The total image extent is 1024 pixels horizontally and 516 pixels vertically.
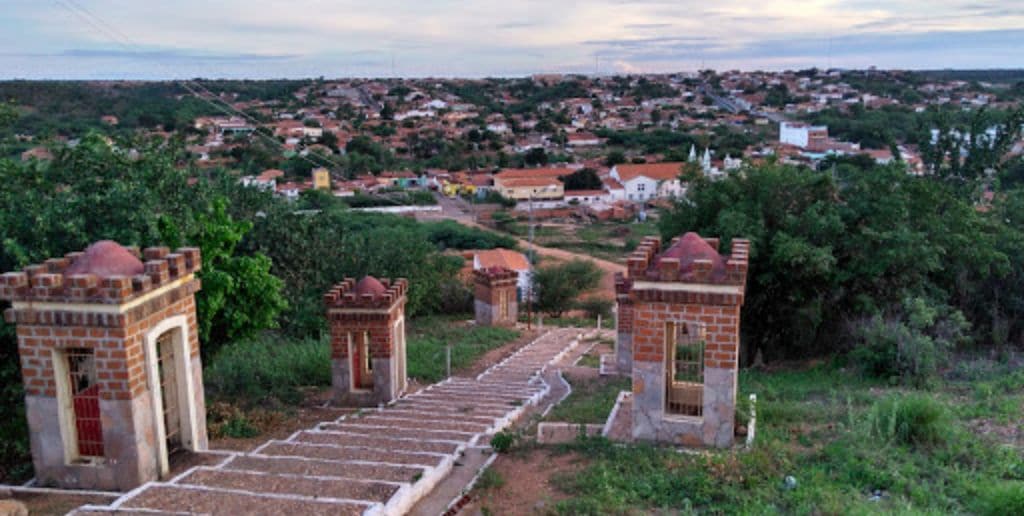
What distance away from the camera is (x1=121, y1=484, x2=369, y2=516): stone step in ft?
21.7

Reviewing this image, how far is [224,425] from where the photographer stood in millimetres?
10828

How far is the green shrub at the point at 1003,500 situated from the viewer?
6462 mm

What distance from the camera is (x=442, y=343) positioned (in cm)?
2045

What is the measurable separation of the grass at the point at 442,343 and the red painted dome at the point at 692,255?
8.33 metres

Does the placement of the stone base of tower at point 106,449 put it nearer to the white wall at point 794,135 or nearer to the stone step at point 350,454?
the stone step at point 350,454

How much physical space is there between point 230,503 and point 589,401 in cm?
651

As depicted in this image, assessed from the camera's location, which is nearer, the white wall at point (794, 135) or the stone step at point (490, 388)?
the stone step at point (490, 388)

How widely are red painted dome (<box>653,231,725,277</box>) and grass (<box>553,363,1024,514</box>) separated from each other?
2.02 meters

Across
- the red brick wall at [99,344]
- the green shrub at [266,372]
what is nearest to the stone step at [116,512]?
the red brick wall at [99,344]

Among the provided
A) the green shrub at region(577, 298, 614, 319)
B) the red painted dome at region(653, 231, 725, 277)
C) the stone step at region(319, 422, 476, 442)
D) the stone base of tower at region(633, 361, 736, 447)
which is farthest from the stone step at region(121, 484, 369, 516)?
the green shrub at region(577, 298, 614, 319)

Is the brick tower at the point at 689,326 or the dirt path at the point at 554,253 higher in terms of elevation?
the brick tower at the point at 689,326

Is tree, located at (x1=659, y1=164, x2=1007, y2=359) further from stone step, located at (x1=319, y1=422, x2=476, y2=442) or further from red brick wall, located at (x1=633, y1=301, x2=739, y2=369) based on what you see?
stone step, located at (x1=319, y1=422, x2=476, y2=442)

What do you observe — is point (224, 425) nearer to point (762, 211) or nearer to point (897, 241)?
point (762, 211)

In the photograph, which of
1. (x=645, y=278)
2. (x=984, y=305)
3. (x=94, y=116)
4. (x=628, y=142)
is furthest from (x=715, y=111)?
(x=645, y=278)
